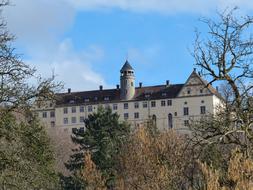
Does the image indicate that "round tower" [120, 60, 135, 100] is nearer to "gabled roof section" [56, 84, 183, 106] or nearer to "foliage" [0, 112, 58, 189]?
"gabled roof section" [56, 84, 183, 106]

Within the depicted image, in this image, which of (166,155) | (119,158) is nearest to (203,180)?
(166,155)

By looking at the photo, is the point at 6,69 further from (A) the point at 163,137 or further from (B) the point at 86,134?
(B) the point at 86,134

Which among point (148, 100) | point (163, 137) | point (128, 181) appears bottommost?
point (128, 181)

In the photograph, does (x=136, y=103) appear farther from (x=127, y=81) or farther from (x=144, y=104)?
(x=127, y=81)

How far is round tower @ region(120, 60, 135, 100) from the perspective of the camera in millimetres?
143875

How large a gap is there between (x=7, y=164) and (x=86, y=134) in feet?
127

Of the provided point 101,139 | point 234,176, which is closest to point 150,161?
point 101,139

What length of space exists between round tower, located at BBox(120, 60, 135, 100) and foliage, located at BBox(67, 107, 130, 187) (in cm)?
8718

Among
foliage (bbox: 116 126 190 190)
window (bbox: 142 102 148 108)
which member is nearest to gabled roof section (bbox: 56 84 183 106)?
window (bbox: 142 102 148 108)

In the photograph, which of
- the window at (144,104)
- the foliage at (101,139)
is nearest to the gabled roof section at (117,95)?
the window at (144,104)

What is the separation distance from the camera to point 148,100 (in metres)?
143

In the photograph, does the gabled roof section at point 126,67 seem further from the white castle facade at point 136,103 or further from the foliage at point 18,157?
the foliage at point 18,157

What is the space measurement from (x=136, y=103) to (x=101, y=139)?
90.1 meters

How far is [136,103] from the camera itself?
143 meters
